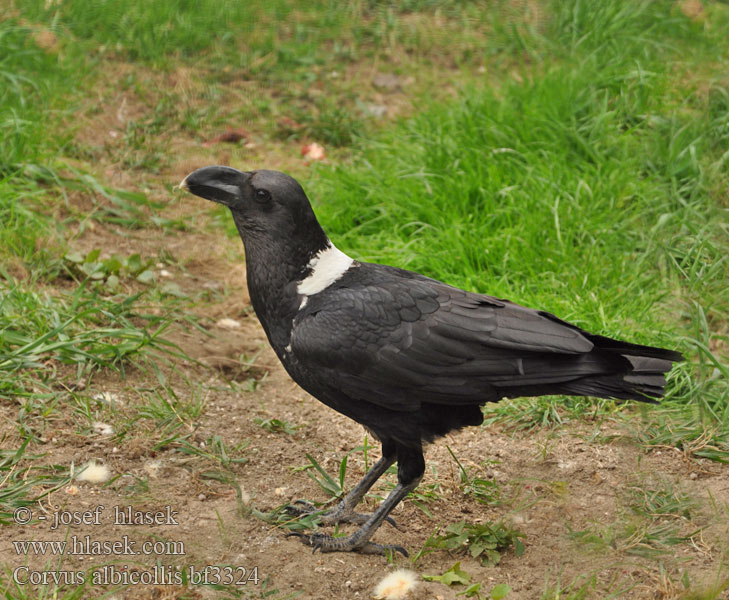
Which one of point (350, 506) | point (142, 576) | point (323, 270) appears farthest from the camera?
point (350, 506)

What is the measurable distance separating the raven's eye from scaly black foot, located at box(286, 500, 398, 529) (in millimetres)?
1196

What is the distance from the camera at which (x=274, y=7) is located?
762 cm

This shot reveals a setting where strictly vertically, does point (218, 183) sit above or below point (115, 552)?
above

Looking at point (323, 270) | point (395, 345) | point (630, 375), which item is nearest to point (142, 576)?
point (395, 345)

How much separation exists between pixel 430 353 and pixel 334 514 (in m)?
0.82

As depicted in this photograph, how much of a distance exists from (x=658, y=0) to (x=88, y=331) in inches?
191

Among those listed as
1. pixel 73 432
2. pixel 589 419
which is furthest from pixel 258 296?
pixel 589 419

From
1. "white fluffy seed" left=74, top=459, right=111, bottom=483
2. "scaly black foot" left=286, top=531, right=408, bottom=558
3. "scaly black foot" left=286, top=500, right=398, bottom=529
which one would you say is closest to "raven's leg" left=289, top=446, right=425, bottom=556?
"scaly black foot" left=286, top=531, right=408, bottom=558

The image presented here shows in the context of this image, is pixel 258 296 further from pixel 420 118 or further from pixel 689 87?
pixel 689 87

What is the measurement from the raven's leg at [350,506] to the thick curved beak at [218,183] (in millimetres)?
1173

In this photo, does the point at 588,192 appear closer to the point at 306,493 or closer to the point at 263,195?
the point at 263,195

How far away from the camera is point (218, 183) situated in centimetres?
339

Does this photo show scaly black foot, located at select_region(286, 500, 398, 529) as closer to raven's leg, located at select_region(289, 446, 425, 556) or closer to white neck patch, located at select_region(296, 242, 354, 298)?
raven's leg, located at select_region(289, 446, 425, 556)

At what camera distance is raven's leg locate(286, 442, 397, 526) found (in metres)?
3.51
